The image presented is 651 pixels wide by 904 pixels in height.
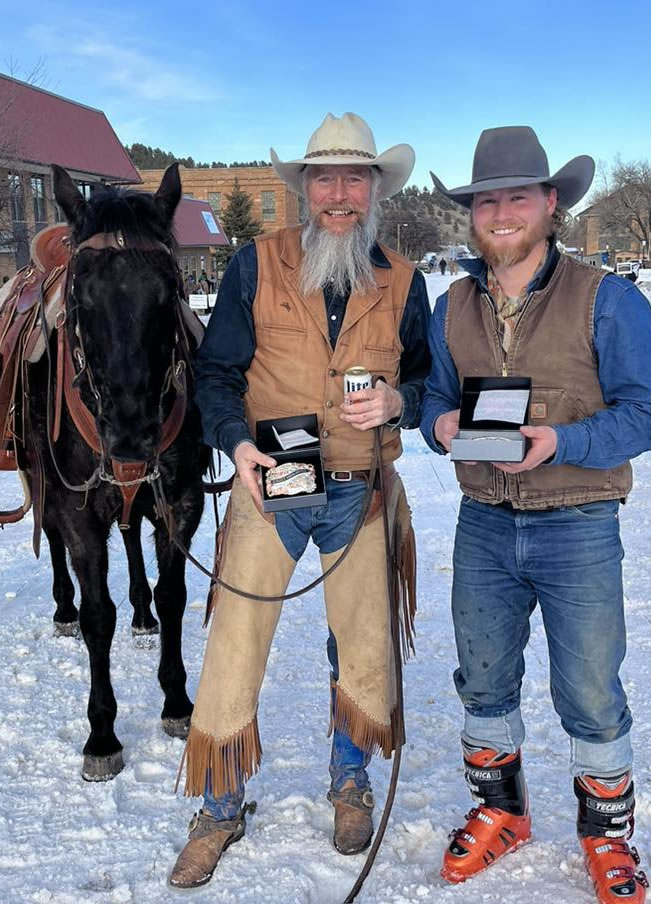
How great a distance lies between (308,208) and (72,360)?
1.01 metres

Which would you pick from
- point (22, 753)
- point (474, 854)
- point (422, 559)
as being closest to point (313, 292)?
point (474, 854)

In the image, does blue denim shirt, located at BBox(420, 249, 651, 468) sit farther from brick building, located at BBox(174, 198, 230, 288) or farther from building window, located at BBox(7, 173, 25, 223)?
brick building, located at BBox(174, 198, 230, 288)

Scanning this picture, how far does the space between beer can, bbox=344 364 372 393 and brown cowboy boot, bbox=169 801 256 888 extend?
144cm

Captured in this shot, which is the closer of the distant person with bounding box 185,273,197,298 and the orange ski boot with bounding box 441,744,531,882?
the orange ski boot with bounding box 441,744,531,882

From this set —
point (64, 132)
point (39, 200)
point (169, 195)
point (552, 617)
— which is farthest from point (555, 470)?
point (64, 132)

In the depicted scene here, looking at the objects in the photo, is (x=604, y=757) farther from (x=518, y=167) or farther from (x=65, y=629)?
(x=65, y=629)

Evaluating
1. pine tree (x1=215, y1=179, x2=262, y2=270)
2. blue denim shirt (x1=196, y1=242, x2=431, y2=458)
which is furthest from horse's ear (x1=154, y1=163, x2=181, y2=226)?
pine tree (x1=215, y1=179, x2=262, y2=270)

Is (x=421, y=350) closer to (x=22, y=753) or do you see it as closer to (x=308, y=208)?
(x=308, y=208)

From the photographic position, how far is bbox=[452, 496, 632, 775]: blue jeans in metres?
2.13

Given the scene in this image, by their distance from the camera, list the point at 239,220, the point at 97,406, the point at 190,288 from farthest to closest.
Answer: the point at 239,220
the point at 190,288
the point at 97,406

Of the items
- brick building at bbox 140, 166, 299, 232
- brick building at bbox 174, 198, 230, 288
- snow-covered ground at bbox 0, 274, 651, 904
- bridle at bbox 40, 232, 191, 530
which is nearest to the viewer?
snow-covered ground at bbox 0, 274, 651, 904

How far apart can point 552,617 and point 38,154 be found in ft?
98.3

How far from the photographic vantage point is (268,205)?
6119cm

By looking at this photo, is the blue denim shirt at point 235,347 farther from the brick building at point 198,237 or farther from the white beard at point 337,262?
the brick building at point 198,237
